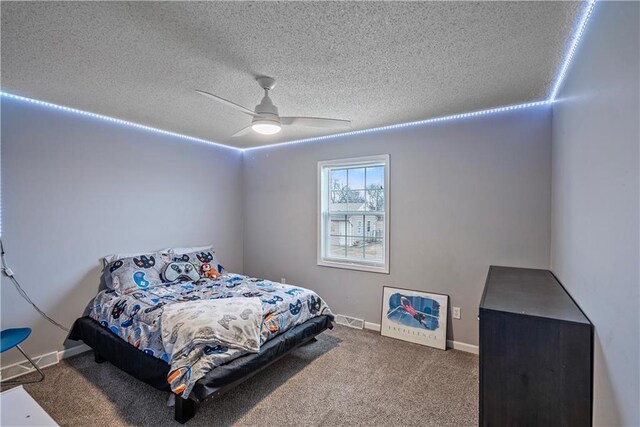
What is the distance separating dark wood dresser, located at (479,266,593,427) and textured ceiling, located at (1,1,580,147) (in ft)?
5.06

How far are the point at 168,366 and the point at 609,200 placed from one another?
8.94 ft

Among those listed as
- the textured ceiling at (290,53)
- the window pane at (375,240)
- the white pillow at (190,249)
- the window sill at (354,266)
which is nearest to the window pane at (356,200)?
the window pane at (375,240)

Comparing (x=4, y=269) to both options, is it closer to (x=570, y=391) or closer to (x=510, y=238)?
(x=570, y=391)

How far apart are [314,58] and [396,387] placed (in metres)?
2.63

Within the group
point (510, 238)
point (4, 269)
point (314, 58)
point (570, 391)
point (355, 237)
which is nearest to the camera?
point (570, 391)

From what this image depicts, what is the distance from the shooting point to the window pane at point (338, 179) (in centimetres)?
413

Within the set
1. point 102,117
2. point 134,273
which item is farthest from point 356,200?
point 102,117

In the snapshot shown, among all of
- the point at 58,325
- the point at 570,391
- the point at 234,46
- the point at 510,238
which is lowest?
the point at 58,325

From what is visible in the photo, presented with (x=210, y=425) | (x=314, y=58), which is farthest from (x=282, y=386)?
(x=314, y=58)

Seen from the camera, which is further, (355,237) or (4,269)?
(355,237)

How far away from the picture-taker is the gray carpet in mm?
2154

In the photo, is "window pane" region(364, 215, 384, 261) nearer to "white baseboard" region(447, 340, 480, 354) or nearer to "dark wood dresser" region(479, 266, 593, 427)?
"white baseboard" region(447, 340, 480, 354)

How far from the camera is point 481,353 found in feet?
5.37

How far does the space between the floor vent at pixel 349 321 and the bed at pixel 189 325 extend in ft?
2.34
